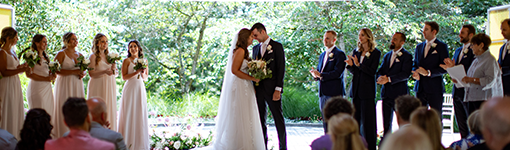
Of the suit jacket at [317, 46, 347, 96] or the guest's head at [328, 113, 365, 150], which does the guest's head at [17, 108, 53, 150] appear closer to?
the guest's head at [328, 113, 365, 150]

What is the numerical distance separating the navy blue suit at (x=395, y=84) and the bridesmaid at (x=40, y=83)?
4.24 metres

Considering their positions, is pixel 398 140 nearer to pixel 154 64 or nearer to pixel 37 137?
pixel 37 137

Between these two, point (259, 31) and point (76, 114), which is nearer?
point (76, 114)

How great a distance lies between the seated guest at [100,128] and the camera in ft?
9.15

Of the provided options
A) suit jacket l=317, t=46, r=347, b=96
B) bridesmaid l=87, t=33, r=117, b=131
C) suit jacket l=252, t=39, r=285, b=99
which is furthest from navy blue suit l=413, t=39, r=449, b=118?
bridesmaid l=87, t=33, r=117, b=131

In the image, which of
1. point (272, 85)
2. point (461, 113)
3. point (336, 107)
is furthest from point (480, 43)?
point (336, 107)

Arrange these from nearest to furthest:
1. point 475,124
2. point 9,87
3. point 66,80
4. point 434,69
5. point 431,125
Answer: point 431,125, point 475,124, point 9,87, point 66,80, point 434,69

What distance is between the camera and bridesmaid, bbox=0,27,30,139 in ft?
15.3

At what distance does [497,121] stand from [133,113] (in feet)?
14.3

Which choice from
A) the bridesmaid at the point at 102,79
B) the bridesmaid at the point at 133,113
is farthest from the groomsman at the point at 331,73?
the bridesmaid at the point at 102,79

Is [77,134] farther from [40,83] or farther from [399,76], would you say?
[399,76]

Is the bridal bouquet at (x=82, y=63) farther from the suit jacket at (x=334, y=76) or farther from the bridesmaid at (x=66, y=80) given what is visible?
the suit jacket at (x=334, y=76)

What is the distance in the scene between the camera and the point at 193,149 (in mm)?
5664

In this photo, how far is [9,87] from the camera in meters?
4.70
